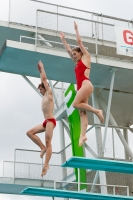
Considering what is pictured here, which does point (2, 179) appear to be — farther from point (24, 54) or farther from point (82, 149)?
point (24, 54)

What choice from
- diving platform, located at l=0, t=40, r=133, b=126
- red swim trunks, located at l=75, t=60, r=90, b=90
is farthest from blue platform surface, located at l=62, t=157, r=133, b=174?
diving platform, located at l=0, t=40, r=133, b=126

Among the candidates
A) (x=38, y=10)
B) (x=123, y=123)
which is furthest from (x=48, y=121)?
(x=123, y=123)

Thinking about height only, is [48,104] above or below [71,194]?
above

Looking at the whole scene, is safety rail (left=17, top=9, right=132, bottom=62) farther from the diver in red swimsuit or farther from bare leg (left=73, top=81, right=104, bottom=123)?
bare leg (left=73, top=81, right=104, bottom=123)

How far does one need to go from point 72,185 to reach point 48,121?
45.2 feet

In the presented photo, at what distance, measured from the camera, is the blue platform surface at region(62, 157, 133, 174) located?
13.0m

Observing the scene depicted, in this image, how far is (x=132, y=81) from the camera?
2442 cm

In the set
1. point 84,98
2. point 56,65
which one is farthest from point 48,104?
point 56,65

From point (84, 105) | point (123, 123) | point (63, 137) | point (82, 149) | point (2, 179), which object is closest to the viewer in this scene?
point (84, 105)

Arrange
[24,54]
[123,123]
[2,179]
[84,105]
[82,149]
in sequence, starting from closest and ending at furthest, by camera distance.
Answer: [84,105], [24,54], [82,149], [2,179], [123,123]

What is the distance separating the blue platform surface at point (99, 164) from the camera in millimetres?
12977

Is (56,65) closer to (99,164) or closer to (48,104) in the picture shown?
(48,104)

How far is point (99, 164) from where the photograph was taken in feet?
45.2

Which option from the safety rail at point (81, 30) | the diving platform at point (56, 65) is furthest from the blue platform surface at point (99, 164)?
the safety rail at point (81, 30)
